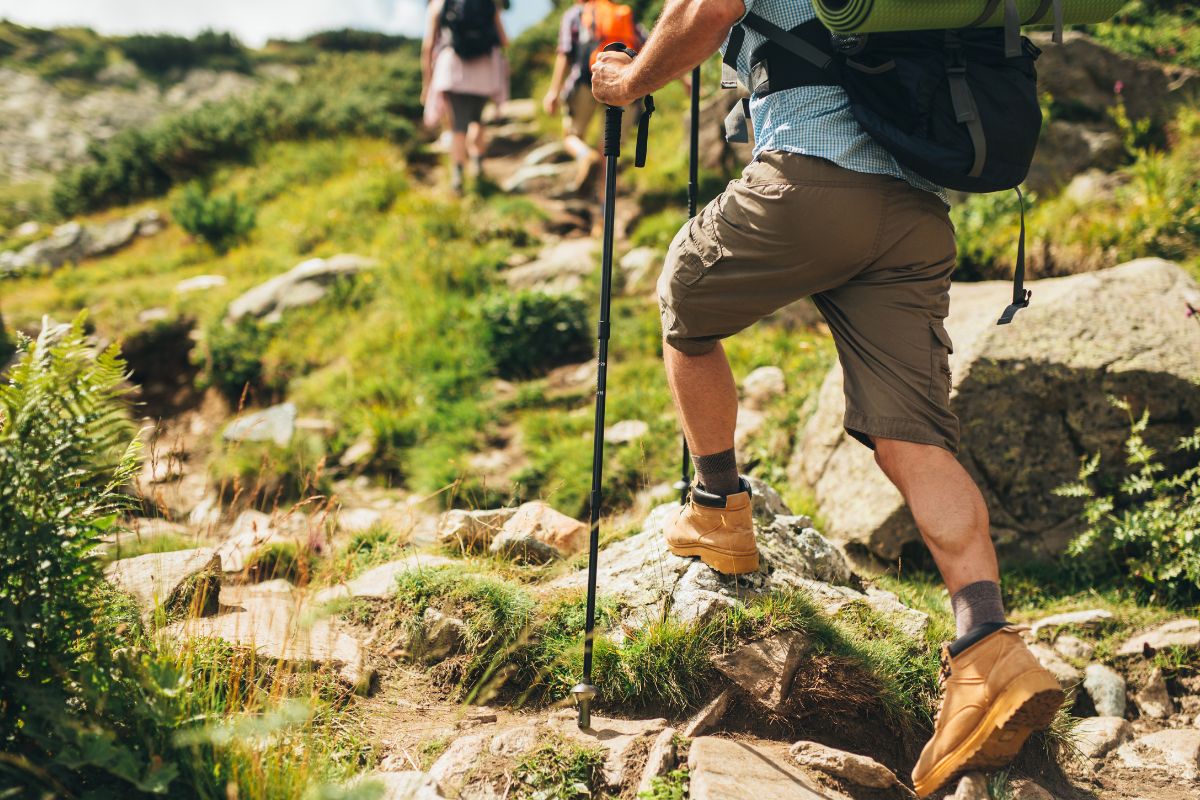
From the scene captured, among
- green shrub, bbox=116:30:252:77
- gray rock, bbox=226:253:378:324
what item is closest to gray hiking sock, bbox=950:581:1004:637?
gray rock, bbox=226:253:378:324

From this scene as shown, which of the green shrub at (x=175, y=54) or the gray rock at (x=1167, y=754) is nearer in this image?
the gray rock at (x=1167, y=754)

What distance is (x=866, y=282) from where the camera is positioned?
2604 mm

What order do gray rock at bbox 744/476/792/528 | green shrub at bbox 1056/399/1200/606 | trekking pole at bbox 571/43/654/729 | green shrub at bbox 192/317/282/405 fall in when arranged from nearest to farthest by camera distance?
trekking pole at bbox 571/43/654/729
gray rock at bbox 744/476/792/528
green shrub at bbox 1056/399/1200/606
green shrub at bbox 192/317/282/405

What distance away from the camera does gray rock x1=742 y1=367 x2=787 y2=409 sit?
19.9 feet

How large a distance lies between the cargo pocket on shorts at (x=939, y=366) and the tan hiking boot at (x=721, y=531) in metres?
0.81

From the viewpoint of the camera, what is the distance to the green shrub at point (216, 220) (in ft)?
34.9

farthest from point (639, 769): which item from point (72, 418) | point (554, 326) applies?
point (554, 326)

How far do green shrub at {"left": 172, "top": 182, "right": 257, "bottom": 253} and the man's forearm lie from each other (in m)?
9.35

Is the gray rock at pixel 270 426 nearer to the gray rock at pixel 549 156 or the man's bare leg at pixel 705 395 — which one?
the man's bare leg at pixel 705 395

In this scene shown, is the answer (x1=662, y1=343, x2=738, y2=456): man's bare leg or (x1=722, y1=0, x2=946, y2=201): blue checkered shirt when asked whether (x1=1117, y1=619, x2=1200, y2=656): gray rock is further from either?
(x1=722, y1=0, x2=946, y2=201): blue checkered shirt

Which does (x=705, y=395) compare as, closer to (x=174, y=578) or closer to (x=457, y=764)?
(x=457, y=764)

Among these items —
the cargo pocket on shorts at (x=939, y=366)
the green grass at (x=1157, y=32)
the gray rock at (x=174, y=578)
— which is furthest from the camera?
the green grass at (x=1157, y=32)

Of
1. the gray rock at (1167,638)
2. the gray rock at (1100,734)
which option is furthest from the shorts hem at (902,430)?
the gray rock at (1167,638)

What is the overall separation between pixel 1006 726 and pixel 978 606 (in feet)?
1.04
